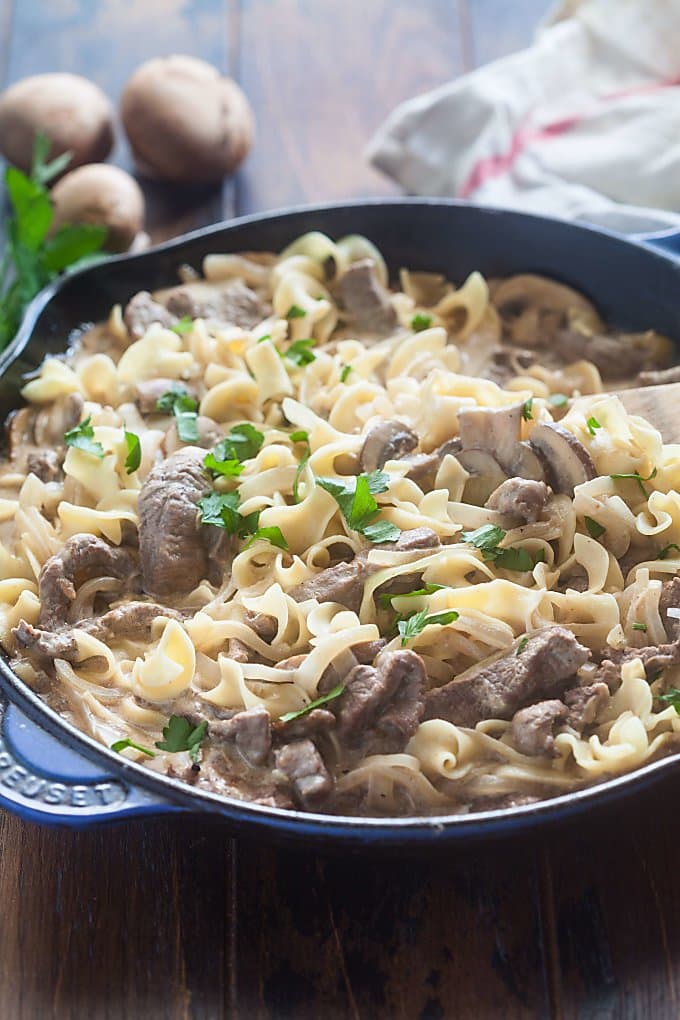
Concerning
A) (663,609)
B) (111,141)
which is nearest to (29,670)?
(663,609)

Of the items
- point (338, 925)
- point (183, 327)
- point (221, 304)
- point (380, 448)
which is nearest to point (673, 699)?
point (338, 925)

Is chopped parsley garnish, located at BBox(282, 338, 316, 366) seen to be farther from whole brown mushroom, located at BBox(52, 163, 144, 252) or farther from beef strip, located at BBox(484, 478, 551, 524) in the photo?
whole brown mushroom, located at BBox(52, 163, 144, 252)

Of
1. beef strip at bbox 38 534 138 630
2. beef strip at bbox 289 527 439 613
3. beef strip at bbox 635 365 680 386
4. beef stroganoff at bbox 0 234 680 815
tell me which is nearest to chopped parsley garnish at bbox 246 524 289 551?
beef stroganoff at bbox 0 234 680 815

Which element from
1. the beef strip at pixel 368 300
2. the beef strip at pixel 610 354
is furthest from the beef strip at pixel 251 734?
the beef strip at pixel 610 354

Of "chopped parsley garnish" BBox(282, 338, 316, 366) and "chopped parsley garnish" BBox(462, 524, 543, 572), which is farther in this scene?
"chopped parsley garnish" BBox(282, 338, 316, 366)

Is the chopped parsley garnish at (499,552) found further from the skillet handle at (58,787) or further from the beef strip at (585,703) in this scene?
the skillet handle at (58,787)

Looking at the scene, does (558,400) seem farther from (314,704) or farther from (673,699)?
(314,704)
